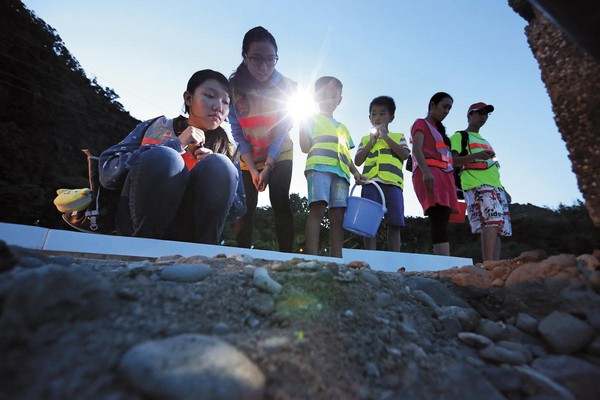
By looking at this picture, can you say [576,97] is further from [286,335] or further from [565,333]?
[286,335]

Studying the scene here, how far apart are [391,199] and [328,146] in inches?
38.8

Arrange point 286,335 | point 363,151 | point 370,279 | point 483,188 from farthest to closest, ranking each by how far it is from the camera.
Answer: point 363,151, point 483,188, point 370,279, point 286,335

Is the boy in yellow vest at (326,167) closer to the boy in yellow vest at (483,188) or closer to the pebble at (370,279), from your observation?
the boy in yellow vest at (483,188)

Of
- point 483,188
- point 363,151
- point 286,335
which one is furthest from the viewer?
point 363,151

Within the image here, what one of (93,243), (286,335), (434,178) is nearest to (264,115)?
(93,243)

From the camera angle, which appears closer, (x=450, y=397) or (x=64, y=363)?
(x=64, y=363)

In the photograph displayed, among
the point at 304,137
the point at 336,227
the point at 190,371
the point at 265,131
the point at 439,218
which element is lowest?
the point at 190,371

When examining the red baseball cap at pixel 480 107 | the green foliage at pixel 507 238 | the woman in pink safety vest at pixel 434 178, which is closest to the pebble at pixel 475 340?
Answer: the woman in pink safety vest at pixel 434 178

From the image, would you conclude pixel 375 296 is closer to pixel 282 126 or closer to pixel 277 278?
pixel 277 278

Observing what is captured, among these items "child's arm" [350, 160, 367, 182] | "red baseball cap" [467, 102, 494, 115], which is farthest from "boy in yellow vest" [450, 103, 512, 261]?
"child's arm" [350, 160, 367, 182]

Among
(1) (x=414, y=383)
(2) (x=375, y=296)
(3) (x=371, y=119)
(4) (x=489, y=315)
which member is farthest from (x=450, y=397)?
(3) (x=371, y=119)

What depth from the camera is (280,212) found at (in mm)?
3176

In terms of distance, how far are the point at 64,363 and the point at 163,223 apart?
1.67m

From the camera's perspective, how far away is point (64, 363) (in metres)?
0.64
